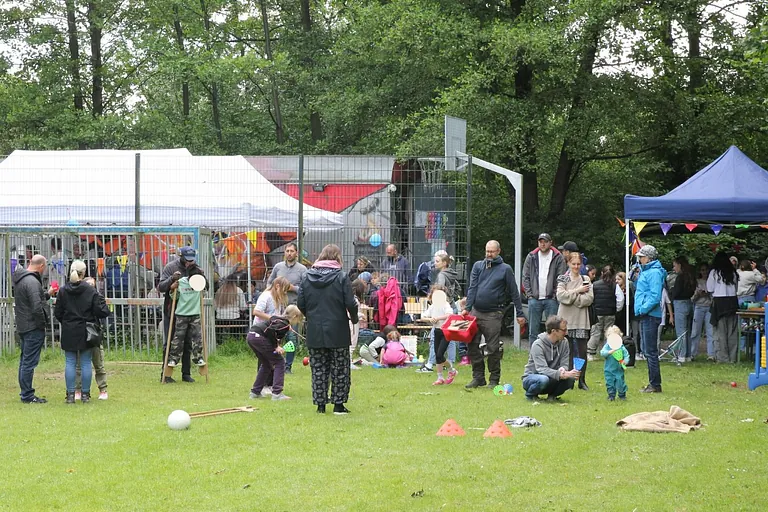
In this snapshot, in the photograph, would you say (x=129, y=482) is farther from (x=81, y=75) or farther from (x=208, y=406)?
(x=81, y=75)

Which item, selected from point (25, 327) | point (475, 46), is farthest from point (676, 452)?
point (475, 46)

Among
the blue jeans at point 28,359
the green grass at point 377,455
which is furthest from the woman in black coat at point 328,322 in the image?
the blue jeans at point 28,359

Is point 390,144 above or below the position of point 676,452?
above

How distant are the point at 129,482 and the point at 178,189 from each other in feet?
35.4

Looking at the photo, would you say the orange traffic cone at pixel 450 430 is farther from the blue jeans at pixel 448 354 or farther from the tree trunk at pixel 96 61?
the tree trunk at pixel 96 61

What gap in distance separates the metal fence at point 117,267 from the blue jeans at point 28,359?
3915 millimetres

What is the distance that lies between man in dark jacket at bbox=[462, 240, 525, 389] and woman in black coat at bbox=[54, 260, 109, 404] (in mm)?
4563

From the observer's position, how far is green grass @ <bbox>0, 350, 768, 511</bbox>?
685cm

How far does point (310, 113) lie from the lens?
102 feet

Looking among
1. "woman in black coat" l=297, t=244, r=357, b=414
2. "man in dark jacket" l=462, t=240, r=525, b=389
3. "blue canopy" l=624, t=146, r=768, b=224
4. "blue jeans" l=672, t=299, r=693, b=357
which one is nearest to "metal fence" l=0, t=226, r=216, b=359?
"man in dark jacket" l=462, t=240, r=525, b=389

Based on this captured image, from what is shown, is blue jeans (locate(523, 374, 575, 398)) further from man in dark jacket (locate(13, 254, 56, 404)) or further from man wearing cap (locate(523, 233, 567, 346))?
man in dark jacket (locate(13, 254, 56, 404))

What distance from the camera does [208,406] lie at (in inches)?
446

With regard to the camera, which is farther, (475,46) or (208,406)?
(475,46)

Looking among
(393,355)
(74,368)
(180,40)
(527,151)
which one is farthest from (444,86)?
(74,368)
